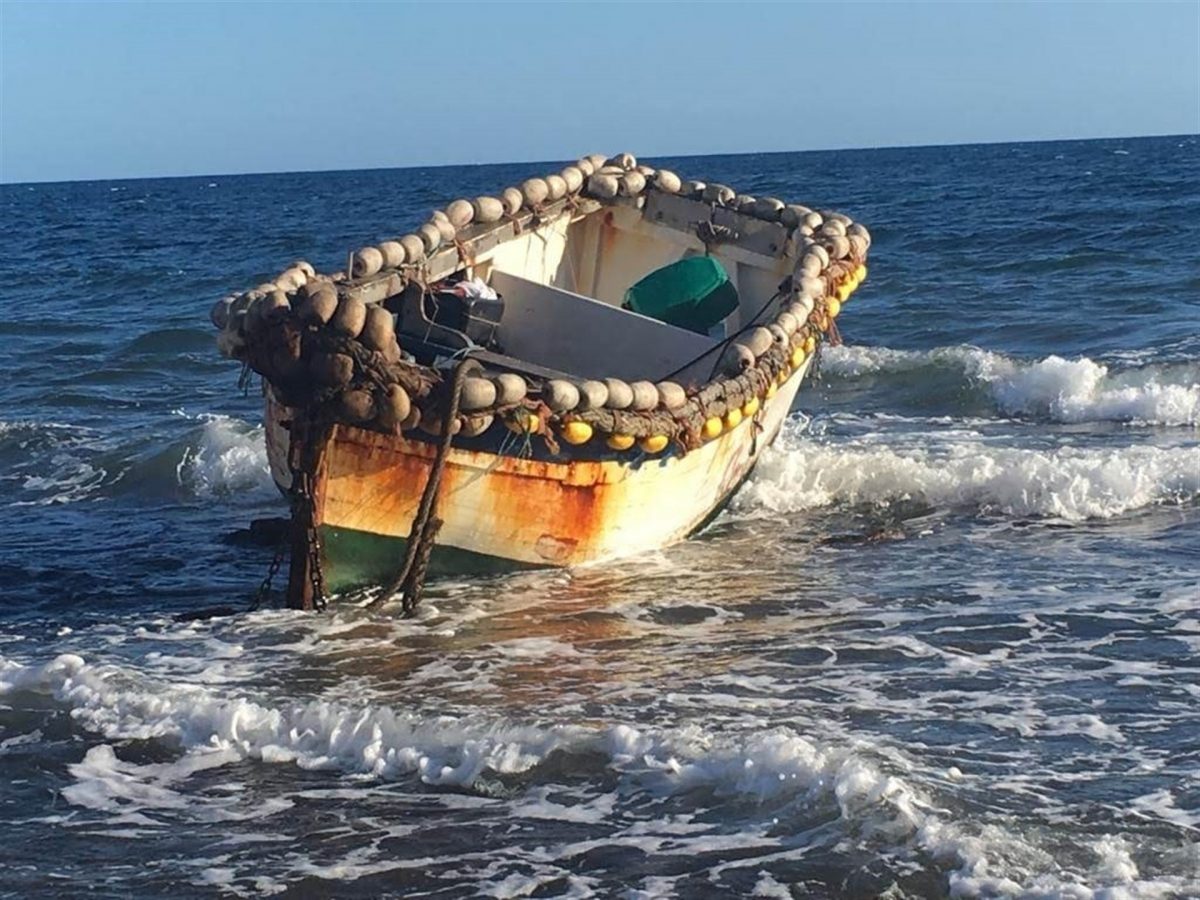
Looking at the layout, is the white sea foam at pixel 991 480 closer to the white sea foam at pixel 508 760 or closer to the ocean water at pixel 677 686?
the ocean water at pixel 677 686

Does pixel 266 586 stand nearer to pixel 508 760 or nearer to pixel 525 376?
pixel 525 376

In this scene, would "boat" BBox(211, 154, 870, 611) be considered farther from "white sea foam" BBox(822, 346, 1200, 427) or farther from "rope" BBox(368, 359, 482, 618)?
"white sea foam" BBox(822, 346, 1200, 427)

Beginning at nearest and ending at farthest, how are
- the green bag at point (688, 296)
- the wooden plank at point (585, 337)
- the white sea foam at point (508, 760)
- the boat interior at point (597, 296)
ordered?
the white sea foam at point (508, 760) → the boat interior at point (597, 296) → the wooden plank at point (585, 337) → the green bag at point (688, 296)

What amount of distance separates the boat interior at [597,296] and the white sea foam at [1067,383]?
392 cm

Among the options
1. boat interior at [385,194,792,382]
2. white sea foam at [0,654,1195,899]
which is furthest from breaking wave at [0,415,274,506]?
white sea foam at [0,654,1195,899]

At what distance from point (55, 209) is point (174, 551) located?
215ft

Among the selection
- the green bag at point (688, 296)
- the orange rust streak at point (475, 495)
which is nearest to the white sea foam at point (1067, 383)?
the green bag at point (688, 296)

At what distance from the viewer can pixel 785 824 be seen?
18.4 ft

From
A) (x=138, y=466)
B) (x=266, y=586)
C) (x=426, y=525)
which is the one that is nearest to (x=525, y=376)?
(x=426, y=525)

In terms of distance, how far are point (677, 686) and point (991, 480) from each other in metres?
4.59

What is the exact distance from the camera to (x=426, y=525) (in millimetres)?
7867

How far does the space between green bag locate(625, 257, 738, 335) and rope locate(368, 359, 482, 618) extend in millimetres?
3065

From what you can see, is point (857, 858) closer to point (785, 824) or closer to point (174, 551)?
point (785, 824)

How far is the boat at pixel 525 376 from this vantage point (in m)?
7.52
